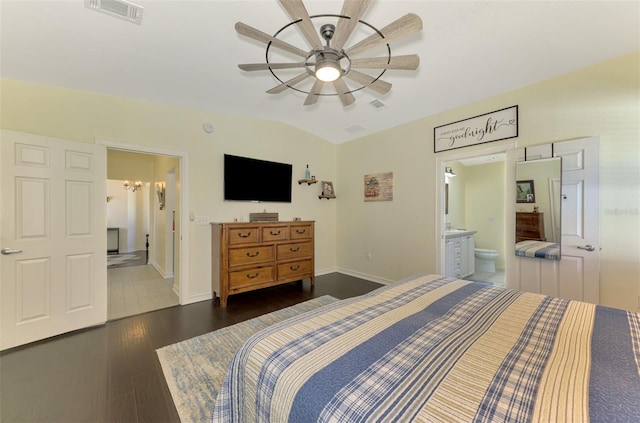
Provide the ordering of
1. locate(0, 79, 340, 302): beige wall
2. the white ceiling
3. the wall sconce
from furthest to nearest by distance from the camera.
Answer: the wall sconce
locate(0, 79, 340, 302): beige wall
the white ceiling

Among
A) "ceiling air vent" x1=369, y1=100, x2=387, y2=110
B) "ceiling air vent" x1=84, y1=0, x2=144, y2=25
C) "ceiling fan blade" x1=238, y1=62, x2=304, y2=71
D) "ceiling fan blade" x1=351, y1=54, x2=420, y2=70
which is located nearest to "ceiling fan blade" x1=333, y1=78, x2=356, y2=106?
"ceiling fan blade" x1=351, y1=54, x2=420, y2=70

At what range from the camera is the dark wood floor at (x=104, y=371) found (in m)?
1.57

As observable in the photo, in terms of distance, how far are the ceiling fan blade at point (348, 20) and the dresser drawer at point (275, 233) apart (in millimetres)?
2593

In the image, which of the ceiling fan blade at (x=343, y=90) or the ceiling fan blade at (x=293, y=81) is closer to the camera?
the ceiling fan blade at (x=293, y=81)

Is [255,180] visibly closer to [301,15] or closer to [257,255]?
[257,255]

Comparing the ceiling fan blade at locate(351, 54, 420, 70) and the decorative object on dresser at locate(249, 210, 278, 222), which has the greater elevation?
the ceiling fan blade at locate(351, 54, 420, 70)

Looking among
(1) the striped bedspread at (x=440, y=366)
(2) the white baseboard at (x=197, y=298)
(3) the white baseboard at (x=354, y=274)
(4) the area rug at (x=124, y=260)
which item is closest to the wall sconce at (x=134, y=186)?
(4) the area rug at (x=124, y=260)

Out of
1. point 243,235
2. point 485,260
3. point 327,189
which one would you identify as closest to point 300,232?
point 243,235

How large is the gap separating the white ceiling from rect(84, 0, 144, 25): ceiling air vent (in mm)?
61

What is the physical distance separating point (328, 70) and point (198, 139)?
8.15ft

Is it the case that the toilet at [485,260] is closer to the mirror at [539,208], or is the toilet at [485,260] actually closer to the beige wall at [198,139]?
the mirror at [539,208]

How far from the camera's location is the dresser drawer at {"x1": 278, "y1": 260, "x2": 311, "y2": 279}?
380 centimetres

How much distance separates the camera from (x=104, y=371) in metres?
1.95

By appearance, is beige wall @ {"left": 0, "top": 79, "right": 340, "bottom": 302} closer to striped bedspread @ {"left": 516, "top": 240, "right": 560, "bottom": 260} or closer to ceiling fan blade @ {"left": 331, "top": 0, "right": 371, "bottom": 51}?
ceiling fan blade @ {"left": 331, "top": 0, "right": 371, "bottom": 51}
